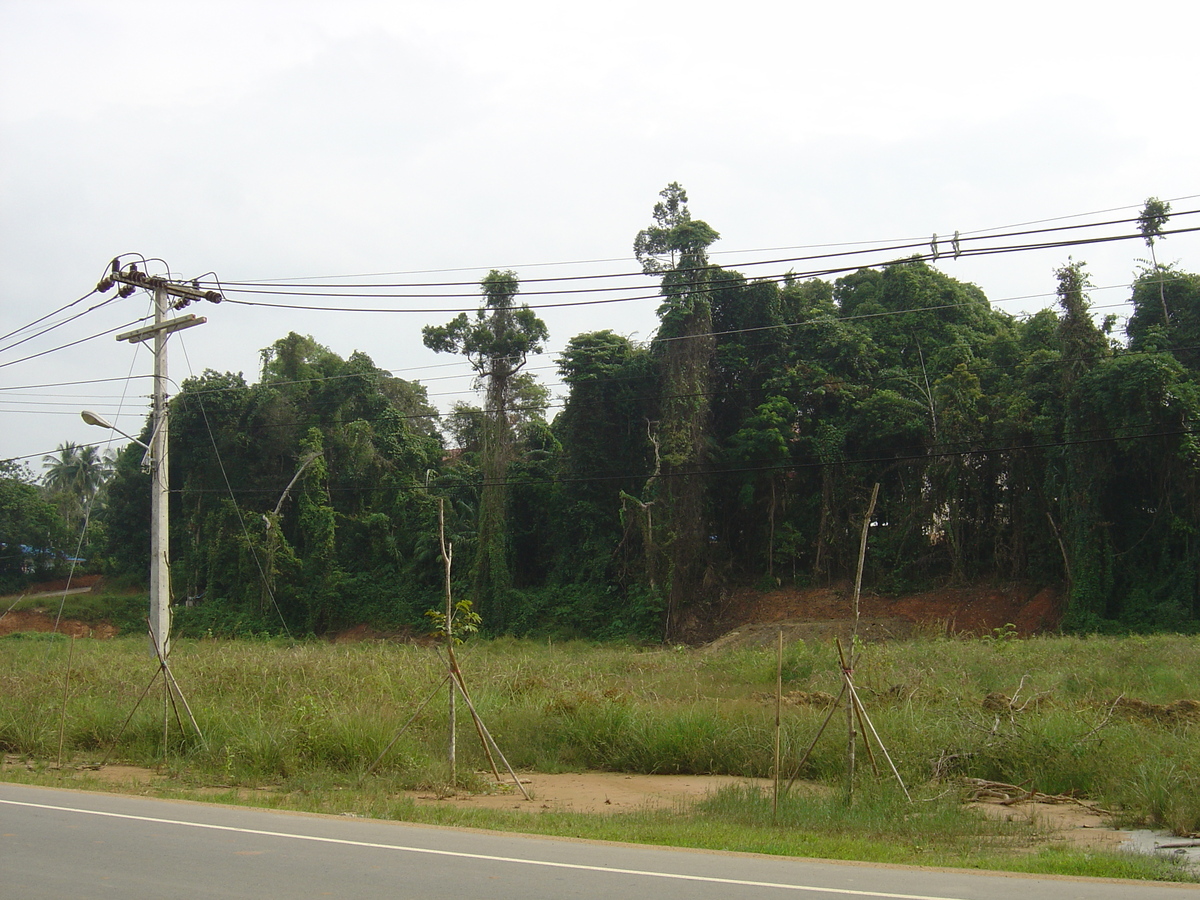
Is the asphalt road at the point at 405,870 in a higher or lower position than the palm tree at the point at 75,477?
lower

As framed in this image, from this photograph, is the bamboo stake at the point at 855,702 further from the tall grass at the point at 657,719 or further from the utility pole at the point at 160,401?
the utility pole at the point at 160,401

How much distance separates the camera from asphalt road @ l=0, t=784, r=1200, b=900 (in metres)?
6.17

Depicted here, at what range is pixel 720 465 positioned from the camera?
3778 cm

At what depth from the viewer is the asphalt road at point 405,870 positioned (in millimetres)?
6168

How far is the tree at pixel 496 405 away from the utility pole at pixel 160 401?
21.2 meters

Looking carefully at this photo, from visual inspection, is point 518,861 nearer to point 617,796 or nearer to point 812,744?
point 812,744

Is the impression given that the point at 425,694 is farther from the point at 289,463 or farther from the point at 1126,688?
the point at 289,463

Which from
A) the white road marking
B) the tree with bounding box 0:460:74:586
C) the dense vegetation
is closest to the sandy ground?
the white road marking

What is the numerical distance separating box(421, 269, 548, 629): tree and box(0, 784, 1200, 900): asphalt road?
31102mm

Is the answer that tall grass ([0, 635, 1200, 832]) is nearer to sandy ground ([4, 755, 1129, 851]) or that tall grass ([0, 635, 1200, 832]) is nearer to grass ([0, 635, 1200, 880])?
grass ([0, 635, 1200, 880])

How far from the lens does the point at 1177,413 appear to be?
28016mm

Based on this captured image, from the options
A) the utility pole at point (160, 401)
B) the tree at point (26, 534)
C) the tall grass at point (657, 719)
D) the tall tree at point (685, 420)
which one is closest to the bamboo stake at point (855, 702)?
the tall grass at point (657, 719)

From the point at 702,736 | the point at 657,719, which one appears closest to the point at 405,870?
the point at 702,736

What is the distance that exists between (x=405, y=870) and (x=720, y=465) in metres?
31.7
